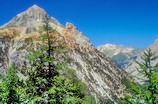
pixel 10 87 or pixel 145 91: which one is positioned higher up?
pixel 10 87

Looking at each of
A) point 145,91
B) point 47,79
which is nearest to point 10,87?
point 47,79

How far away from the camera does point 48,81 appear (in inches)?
856

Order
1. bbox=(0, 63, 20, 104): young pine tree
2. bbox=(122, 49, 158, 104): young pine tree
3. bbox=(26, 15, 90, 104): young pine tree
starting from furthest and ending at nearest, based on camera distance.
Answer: bbox=(0, 63, 20, 104): young pine tree, bbox=(26, 15, 90, 104): young pine tree, bbox=(122, 49, 158, 104): young pine tree

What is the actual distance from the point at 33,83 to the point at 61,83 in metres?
2.33

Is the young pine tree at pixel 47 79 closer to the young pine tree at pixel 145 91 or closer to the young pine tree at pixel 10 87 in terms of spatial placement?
the young pine tree at pixel 10 87

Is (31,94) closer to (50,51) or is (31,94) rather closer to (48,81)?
(48,81)

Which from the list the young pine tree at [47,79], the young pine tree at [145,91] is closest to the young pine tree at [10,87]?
the young pine tree at [47,79]

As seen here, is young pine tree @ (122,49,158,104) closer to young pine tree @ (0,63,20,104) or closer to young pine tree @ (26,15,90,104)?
young pine tree @ (26,15,90,104)

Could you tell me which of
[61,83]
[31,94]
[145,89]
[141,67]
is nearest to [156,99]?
[145,89]

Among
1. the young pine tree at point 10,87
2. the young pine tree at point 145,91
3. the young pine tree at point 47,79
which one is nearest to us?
the young pine tree at point 145,91

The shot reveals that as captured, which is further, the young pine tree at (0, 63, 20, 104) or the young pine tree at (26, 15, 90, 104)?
the young pine tree at (0, 63, 20, 104)

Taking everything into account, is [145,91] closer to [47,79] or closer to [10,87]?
[47,79]

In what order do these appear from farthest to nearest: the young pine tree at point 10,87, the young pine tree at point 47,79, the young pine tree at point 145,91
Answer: the young pine tree at point 10,87
the young pine tree at point 47,79
the young pine tree at point 145,91

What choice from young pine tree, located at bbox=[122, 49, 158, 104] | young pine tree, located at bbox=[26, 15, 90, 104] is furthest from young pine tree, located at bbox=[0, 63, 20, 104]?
young pine tree, located at bbox=[122, 49, 158, 104]
